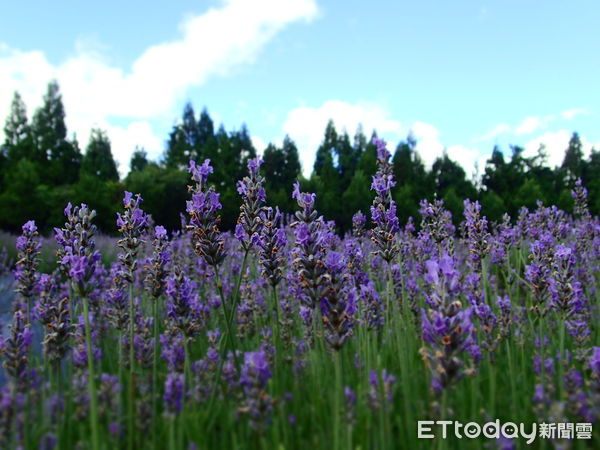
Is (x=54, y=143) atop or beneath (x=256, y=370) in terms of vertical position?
atop

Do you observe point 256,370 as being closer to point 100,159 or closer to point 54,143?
point 100,159

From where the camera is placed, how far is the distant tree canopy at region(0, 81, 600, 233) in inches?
751

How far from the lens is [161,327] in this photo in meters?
4.64

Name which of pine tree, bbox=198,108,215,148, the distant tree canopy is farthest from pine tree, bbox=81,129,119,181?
pine tree, bbox=198,108,215,148

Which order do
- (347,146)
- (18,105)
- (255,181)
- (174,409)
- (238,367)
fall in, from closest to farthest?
(174,409) < (238,367) < (255,181) < (347,146) < (18,105)

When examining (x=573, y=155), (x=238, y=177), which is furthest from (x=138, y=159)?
(x=573, y=155)

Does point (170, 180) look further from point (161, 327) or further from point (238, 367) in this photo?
point (238, 367)

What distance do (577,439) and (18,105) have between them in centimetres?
4480

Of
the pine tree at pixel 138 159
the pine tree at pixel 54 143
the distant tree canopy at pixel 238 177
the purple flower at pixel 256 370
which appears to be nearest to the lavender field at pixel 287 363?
the purple flower at pixel 256 370

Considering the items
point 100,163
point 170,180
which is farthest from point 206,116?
point 170,180

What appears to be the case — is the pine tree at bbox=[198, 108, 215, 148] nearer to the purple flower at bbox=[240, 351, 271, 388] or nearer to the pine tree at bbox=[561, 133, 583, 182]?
the pine tree at bbox=[561, 133, 583, 182]

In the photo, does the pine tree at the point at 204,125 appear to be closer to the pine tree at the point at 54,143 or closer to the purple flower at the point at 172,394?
the pine tree at the point at 54,143

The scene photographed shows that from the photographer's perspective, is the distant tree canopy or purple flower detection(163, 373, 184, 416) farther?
the distant tree canopy

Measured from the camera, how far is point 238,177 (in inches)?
976
